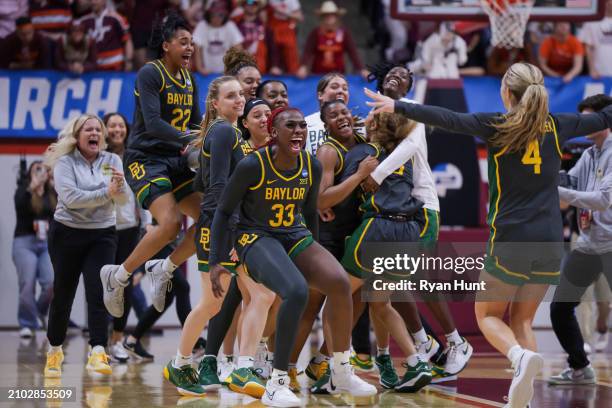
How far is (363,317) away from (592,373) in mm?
1992

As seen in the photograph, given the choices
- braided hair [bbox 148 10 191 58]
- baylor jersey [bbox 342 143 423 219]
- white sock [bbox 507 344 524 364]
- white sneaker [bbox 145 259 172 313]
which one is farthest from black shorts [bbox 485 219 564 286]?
braided hair [bbox 148 10 191 58]

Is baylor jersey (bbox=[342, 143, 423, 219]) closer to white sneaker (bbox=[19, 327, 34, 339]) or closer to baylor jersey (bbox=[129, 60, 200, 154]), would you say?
baylor jersey (bbox=[129, 60, 200, 154])

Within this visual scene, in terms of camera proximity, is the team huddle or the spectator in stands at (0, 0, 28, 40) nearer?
the team huddle

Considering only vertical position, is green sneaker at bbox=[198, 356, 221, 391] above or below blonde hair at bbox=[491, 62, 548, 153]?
below

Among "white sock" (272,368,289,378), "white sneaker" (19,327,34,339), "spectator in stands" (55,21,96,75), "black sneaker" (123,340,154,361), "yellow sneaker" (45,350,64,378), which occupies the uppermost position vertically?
"spectator in stands" (55,21,96,75)

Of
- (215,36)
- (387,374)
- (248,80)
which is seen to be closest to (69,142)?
(248,80)

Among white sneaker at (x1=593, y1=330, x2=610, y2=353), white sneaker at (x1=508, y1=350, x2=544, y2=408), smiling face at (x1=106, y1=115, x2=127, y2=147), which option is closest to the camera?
white sneaker at (x1=508, y1=350, x2=544, y2=408)

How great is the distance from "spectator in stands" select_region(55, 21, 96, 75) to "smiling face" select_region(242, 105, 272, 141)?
584 centimetres

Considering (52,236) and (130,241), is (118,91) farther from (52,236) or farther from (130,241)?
(52,236)

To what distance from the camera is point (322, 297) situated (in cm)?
770

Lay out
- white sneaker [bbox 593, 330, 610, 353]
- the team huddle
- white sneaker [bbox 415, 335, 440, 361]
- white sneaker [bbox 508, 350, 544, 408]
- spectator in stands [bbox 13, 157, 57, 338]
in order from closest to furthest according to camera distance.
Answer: white sneaker [bbox 508, 350, 544, 408] < the team huddle < white sneaker [bbox 415, 335, 440, 361] < white sneaker [bbox 593, 330, 610, 353] < spectator in stands [bbox 13, 157, 57, 338]

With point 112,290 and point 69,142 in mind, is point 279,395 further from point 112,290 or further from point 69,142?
point 69,142

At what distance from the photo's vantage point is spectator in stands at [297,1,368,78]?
546 inches

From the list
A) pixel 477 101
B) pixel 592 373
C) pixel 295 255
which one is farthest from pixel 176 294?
pixel 477 101
